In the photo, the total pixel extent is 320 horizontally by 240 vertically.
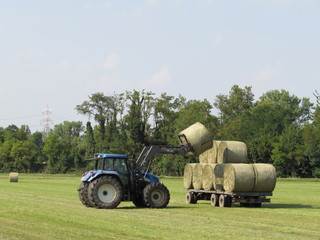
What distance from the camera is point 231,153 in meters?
25.9

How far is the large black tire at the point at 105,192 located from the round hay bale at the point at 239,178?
15.0 feet

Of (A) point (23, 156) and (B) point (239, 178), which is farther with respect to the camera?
(A) point (23, 156)

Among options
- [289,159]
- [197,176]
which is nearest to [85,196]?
[197,176]

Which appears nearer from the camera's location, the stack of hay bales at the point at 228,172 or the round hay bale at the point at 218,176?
the stack of hay bales at the point at 228,172

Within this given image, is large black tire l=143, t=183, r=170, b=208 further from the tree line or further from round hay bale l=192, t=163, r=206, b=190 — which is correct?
the tree line

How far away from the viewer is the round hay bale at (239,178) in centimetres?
2423

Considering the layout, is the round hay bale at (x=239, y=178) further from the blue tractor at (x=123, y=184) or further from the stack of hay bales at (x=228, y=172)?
the blue tractor at (x=123, y=184)

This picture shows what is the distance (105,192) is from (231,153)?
6.12m

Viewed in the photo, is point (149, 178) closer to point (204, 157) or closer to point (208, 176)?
point (208, 176)

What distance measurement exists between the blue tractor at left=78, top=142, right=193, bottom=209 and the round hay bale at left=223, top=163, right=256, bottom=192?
6.40 feet

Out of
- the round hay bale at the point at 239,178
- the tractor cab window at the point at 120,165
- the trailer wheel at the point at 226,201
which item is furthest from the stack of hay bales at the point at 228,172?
the tractor cab window at the point at 120,165

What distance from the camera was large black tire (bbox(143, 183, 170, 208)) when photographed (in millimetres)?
23141

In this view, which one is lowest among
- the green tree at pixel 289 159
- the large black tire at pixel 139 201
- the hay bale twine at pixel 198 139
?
the large black tire at pixel 139 201

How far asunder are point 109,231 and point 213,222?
152 inches
